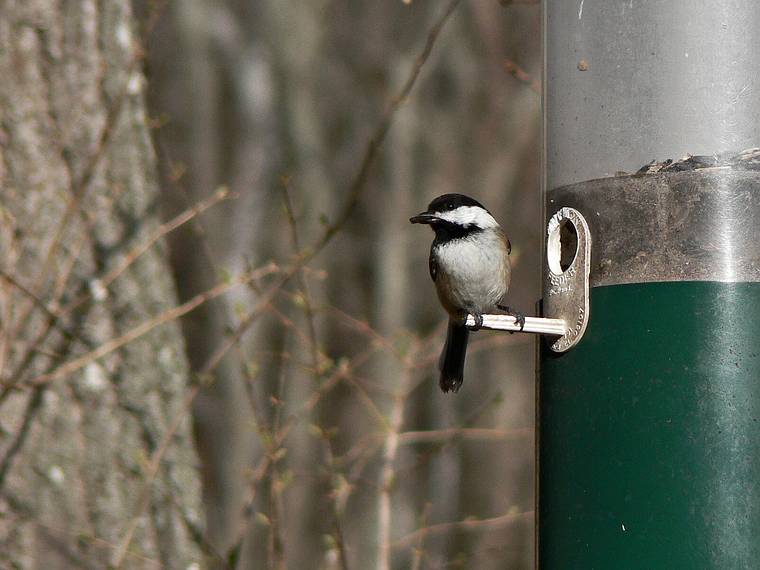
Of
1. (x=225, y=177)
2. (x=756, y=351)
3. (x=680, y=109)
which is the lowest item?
(x=756, y=351)

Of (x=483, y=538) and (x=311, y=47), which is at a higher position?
(x=311, y=47)

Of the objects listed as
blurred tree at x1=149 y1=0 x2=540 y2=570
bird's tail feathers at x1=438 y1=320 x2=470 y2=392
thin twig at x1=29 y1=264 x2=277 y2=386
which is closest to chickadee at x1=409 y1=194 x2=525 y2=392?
bird's tail feathers at x1=438 y1=320 x2=470 y2=392

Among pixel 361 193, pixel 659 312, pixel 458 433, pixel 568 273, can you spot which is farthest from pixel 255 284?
pixel 361 193

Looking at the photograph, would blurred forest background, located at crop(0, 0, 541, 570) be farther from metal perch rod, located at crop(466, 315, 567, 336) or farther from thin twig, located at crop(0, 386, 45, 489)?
metal perch rod, located at crop(466, 315, 567, 336)

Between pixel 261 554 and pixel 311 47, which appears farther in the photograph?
pixel 311 47

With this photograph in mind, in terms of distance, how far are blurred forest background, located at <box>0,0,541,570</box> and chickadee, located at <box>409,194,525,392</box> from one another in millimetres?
536

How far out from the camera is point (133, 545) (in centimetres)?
490

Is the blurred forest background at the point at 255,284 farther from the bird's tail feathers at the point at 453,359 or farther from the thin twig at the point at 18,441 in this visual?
the bird's tail feathers at the point at 453,359

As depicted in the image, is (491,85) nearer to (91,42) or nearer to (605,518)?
(91,42)

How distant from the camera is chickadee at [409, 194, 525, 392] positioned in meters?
4.14

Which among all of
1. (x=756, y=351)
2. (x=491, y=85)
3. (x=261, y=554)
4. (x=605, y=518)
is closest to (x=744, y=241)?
(x=756, y=351)

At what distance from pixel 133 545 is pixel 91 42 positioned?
88.3 inches

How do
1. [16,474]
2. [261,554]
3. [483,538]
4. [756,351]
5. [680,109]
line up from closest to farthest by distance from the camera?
1. [756,351]
2. [680,109]
3. [16,474]
4. [261,554]
5. [483,538]

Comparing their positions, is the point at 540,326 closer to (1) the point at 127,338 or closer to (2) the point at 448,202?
(2) the point at 448,202
